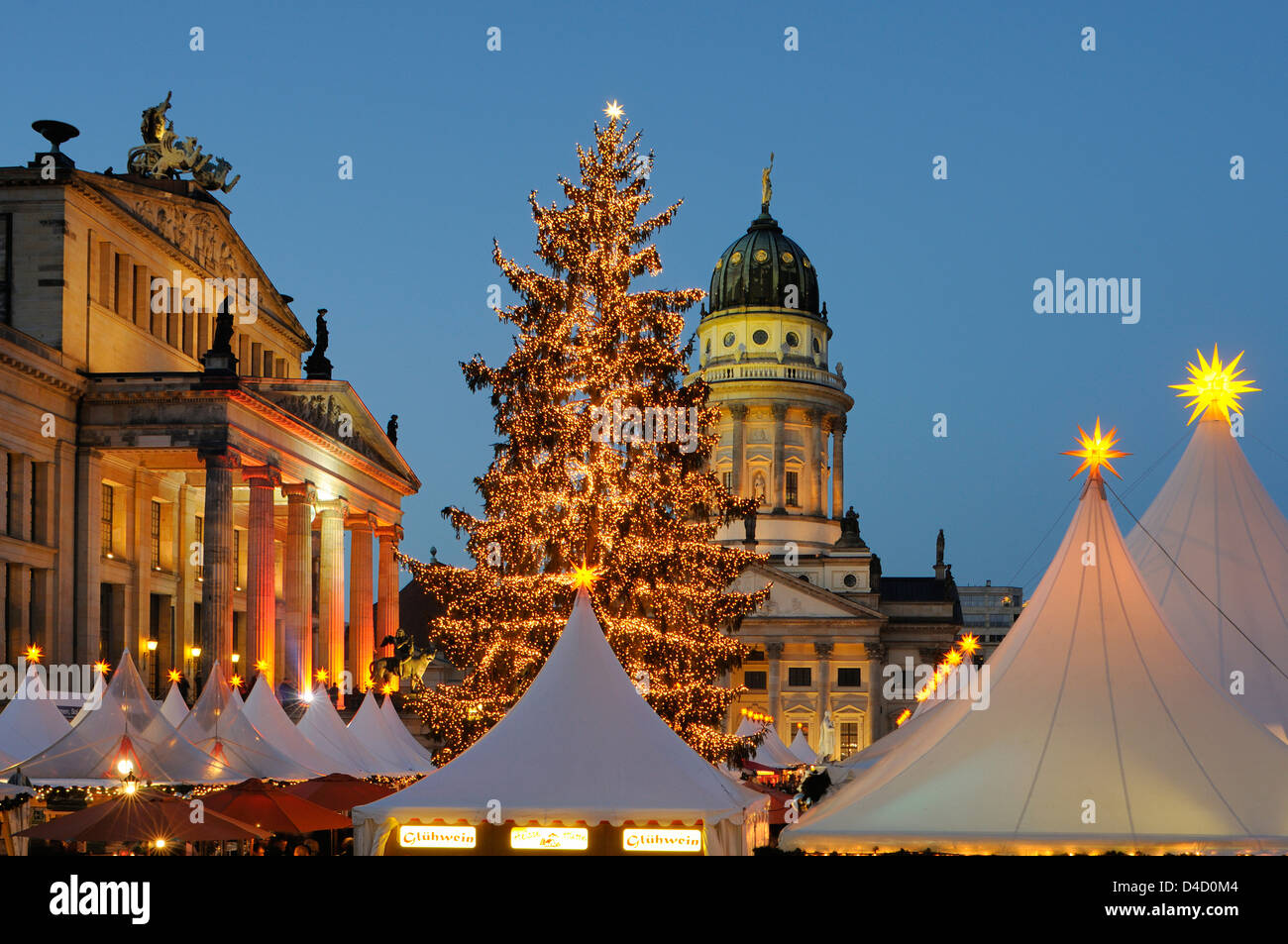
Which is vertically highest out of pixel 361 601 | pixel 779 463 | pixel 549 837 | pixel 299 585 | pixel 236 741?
pixel 779 463

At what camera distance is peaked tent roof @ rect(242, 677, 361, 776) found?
36.0 metres

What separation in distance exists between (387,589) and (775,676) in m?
40.0

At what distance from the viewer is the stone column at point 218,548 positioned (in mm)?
50219

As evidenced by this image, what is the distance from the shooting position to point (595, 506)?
30.4 m

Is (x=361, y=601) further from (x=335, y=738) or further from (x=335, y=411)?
(x=335, y=738)

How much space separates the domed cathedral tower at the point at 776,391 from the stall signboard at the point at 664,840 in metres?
94.1

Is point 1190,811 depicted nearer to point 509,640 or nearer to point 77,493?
point 509,640

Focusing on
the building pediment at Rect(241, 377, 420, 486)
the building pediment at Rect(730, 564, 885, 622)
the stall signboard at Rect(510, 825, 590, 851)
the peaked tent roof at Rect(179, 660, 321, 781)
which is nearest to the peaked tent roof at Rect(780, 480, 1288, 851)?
the stall signboard at Rect(510, 825, 590, 851)

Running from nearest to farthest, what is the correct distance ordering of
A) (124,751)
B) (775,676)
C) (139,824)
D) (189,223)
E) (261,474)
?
(139,824)
(124,751)
(261,474)
(189,223)
(775,676)

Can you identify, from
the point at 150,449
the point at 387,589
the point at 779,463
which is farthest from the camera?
the point at 779,463

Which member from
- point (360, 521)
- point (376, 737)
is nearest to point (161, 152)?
point (360, 521)

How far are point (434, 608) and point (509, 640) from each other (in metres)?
84.5

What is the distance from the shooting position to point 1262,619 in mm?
28406
